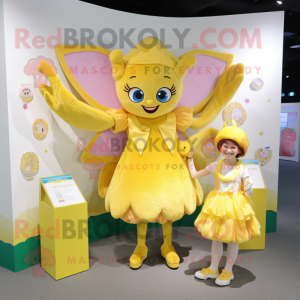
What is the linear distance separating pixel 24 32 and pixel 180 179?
1786 mm

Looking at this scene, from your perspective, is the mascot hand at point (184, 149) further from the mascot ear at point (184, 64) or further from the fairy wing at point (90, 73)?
the fairy wing at point (90, 73)

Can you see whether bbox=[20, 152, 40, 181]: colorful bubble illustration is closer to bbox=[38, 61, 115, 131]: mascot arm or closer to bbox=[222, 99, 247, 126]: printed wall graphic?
bbox=[38, 61, 115, 131]: mascot arm

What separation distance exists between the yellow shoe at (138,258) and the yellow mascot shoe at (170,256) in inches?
7.3

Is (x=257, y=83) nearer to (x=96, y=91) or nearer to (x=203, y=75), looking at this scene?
(x=203, y=75)

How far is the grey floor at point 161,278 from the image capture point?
2404 millimetres

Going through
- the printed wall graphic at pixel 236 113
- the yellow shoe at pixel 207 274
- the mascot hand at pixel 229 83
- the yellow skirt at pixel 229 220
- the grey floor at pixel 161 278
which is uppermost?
the mascot hand at pixel 229 83

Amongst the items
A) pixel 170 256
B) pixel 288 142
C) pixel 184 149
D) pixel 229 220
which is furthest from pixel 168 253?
pixel 288 142

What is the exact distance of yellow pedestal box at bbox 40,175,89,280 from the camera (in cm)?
255

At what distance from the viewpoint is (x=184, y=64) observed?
277 cm

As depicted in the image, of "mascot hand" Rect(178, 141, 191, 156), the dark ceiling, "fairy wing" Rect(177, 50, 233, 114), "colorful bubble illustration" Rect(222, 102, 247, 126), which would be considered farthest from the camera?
the dark ceiling

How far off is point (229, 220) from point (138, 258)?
0.91m

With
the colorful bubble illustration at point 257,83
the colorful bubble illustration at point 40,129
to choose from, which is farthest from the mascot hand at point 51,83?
the colorful bubble illustration at point 257,83

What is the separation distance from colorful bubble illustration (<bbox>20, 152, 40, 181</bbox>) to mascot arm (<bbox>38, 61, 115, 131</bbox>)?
464 millimetres

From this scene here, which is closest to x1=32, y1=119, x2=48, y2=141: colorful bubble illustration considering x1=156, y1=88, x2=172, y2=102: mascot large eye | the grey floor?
x1=156, y1=88, x2=172, y2=102: mascot large eye
